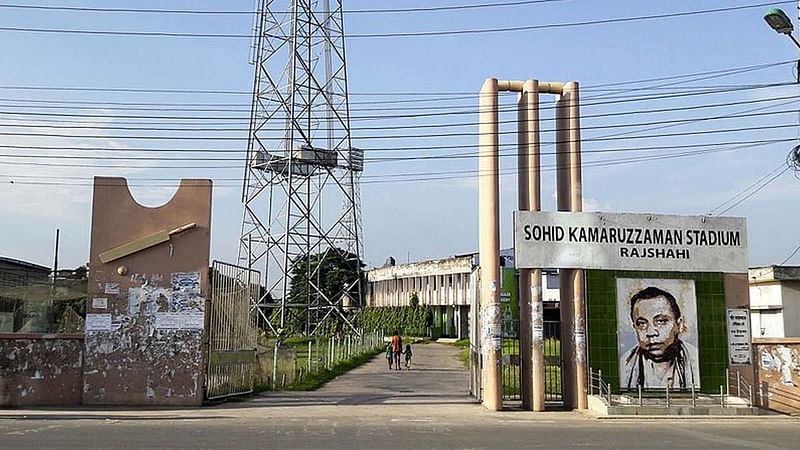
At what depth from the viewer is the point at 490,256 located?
70.1 feet

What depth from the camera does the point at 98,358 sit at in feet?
68.9

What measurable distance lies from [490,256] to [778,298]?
14731 millimetres

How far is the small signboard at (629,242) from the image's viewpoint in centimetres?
2122

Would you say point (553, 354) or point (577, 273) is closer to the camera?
point (577, 273)

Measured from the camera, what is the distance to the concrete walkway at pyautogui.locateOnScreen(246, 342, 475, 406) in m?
22.8

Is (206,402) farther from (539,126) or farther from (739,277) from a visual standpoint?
(739,277)

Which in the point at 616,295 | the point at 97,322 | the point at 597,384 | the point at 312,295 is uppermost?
the point at 312,295

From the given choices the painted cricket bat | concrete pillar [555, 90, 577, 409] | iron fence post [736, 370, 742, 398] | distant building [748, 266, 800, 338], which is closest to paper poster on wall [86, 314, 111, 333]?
the painted cricket bat

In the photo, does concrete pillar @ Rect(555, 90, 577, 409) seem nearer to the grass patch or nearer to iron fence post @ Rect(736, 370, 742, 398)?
iron fence post @ Rect(736, 370, 742, 398)

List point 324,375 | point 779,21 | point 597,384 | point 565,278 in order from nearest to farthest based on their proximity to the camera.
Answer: point 779,21, point 597,384, point 565,278, point 324,375

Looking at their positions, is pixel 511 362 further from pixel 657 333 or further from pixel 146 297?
pixel 146 297

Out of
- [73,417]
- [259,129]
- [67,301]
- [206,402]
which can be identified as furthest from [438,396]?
[259,129]

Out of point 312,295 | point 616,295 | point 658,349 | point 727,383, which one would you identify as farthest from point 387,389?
point 312,295

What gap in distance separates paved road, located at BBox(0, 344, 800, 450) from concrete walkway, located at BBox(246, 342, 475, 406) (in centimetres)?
14
